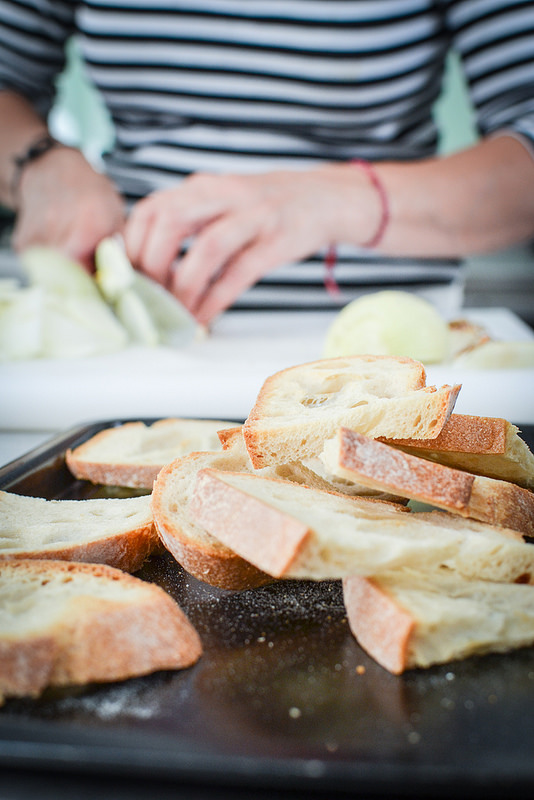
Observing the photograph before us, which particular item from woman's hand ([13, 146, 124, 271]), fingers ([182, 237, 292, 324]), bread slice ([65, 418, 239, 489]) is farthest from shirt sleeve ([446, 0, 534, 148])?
bread slice ([65, 418, 239, 489])

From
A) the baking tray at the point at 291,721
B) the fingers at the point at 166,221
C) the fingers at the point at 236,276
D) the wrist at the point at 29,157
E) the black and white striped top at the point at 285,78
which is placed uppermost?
the black and white striped top at the point at 285,78

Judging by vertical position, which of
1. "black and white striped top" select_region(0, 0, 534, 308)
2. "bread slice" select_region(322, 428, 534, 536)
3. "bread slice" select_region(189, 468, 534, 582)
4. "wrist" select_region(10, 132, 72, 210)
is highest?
"black and white striped top" select_region(0, 0, 534, 308)

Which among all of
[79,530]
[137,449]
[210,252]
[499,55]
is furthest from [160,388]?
[499,55]

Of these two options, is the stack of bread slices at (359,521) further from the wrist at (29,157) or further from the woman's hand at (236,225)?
the wrist at (29,157)

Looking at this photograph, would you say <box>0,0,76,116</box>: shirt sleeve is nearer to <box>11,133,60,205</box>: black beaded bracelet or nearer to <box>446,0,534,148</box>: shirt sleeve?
<box>11,133,60,205</box>: black beaded bracelet

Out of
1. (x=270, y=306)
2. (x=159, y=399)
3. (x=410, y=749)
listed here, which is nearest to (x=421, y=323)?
(x=159, y=399)

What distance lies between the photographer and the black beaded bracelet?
2.36m

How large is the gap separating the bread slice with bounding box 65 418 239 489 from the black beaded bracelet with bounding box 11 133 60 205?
140 centimetres

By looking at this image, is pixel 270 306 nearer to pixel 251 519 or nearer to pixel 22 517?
pixel 22 517

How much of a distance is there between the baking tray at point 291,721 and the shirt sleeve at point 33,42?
2.33 metres

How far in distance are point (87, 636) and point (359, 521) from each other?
32 cm

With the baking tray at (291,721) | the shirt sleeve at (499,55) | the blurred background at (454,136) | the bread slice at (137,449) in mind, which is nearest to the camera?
the baking tray at (291,721)

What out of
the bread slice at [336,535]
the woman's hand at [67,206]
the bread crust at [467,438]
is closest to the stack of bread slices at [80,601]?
the bread slice at [336,535]

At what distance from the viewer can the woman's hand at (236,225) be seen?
76.5 inches
